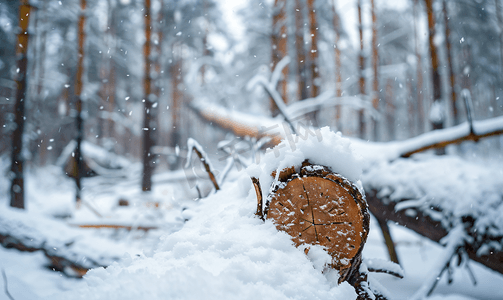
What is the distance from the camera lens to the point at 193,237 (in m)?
1.16

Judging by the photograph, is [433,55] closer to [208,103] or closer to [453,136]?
[453,136]

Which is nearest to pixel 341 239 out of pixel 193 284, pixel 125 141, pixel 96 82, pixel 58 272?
pixel 193 284

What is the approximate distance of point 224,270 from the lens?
3.04ft

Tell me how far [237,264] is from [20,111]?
682cm

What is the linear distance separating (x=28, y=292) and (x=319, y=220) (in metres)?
3.25

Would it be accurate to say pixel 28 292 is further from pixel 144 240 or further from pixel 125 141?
pixel 125 141

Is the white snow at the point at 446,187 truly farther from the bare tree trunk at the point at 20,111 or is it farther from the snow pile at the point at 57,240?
the bare tree trunk at the point at 20,111

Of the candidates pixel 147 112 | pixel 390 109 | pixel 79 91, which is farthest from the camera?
pixel 390 109

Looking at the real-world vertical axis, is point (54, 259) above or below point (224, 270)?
below

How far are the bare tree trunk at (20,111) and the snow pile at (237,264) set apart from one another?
629cm

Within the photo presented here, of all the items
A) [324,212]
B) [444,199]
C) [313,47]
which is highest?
[313,47]

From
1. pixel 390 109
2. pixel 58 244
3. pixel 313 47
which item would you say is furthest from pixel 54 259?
pixel 390 109

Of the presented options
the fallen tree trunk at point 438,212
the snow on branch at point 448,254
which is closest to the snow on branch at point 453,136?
the fallen tree trunk at point 438,212

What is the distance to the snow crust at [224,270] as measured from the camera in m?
0.84
